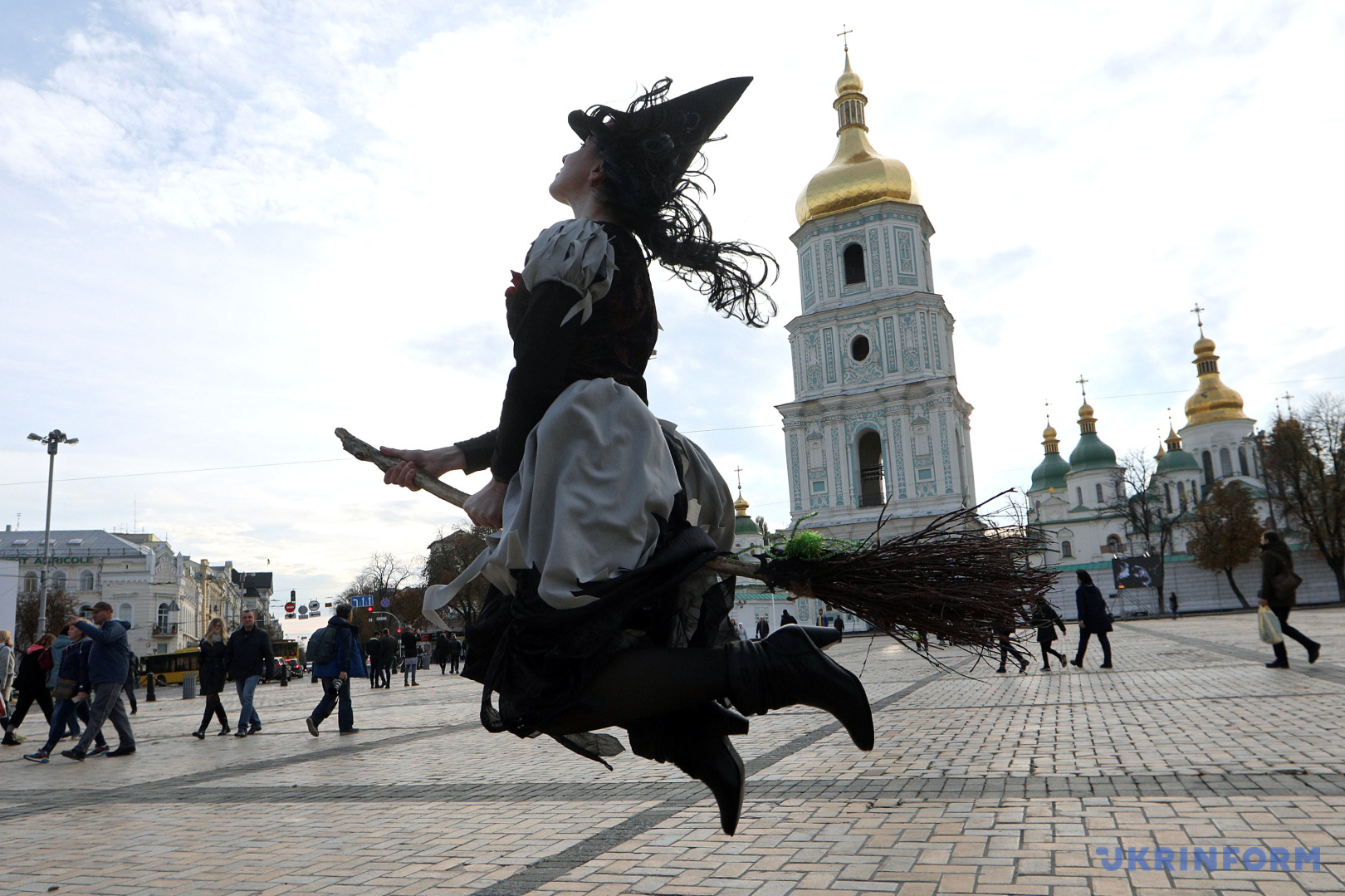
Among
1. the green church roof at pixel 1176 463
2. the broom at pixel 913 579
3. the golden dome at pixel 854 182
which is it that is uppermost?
the golden dome at pixel 854 182

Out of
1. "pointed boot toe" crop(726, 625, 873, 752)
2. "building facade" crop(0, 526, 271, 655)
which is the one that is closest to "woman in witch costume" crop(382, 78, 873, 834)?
"pointed boot toe" crop(726, 625, 873, 752)

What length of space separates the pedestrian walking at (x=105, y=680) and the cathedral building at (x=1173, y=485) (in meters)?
53.6

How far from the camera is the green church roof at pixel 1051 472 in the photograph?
79.8m

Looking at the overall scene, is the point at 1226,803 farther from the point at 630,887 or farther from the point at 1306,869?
the point at 630,887

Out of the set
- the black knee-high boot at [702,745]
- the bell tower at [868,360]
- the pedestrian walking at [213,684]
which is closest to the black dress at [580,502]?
the black knee-high boot at [702,745]

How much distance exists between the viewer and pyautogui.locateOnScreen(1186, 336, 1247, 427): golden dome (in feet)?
233

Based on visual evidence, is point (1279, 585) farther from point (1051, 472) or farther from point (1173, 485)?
point (1051, 472)

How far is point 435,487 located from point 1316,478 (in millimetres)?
59314

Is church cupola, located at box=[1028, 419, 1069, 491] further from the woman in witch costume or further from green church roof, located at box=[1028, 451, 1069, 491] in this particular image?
the woman in witch costume

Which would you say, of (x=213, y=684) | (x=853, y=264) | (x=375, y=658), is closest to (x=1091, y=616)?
(x=213, y=684)

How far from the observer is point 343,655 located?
11.9 metres

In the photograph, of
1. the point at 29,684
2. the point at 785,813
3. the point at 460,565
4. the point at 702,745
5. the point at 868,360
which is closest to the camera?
the point at 702,745

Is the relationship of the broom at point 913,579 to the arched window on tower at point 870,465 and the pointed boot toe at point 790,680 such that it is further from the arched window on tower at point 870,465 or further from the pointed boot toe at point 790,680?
the arched window on tower at point 870,465

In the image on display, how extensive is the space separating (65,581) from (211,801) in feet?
253
